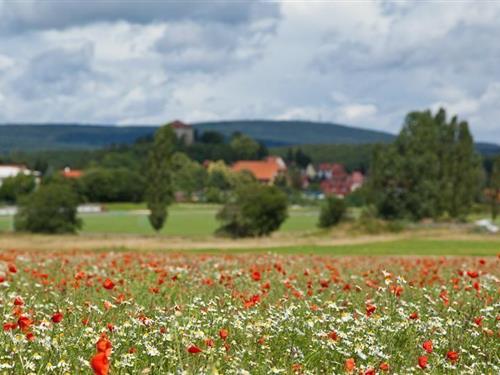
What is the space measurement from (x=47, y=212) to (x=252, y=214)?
19.8 meters

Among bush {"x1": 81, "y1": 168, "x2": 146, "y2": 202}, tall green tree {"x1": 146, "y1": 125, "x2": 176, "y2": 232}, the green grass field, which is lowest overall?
the green grass field

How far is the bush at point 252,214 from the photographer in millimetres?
65500

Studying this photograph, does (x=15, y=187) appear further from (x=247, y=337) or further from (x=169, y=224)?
(x=247, y=337)

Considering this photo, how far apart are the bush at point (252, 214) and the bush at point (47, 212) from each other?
16.1 metres

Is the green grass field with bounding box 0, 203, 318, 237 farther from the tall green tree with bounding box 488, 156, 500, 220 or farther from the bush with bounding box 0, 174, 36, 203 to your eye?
the bush with bounding box 0, 174, 36, 203

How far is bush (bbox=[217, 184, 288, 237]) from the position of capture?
65500 millimetres

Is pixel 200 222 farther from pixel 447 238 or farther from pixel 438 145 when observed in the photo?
pixel 447 238

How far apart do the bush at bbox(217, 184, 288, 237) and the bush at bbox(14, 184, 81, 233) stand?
16.1 m

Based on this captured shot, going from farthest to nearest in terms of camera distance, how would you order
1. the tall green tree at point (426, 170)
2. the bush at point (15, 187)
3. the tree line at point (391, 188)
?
the bush at point (15, 187) < the tall green tree at point (426, 170) < the tree line at point (391, 188)

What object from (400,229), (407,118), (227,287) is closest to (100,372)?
(227,287)

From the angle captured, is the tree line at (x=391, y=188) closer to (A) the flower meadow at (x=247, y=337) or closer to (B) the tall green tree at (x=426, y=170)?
(B) the tall green tree at (x=426, y=170)

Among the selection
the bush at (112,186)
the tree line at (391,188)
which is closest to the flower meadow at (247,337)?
the tree line at (391,188)

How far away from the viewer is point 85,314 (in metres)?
8.88

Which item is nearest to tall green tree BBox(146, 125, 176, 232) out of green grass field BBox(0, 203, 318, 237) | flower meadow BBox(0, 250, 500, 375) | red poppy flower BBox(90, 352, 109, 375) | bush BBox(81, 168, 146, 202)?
green grass field BBox(0, 203, 318, 237)
